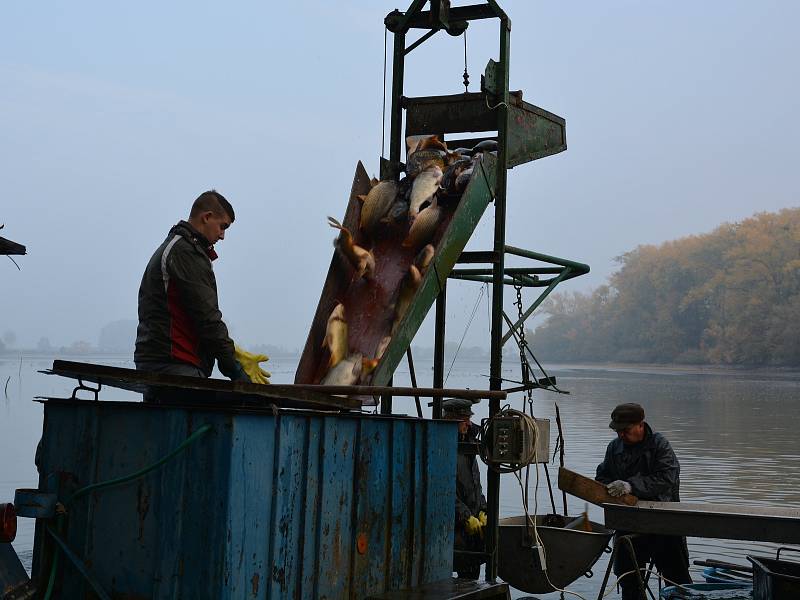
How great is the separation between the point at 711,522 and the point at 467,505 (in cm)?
234

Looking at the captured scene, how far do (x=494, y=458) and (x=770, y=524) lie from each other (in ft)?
6.96

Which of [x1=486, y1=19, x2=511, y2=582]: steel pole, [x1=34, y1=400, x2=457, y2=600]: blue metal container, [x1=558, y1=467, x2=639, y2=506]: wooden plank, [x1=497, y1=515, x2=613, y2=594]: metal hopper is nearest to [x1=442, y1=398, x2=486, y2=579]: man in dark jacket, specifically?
[x1=497, y1=515, x2=613, y2=594]: metal hopper

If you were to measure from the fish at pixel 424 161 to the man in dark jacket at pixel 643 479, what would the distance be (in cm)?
269

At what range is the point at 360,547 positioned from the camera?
6.00m

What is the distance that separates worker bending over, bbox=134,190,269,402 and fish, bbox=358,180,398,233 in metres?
2.87

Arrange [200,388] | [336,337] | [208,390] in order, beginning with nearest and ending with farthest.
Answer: [200,388]
[208,390]
[336,337]

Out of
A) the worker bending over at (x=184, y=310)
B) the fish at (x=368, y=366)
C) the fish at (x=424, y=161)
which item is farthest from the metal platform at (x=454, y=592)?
the fish at (x=424, y=161)

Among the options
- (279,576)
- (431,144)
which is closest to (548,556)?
(431,144)

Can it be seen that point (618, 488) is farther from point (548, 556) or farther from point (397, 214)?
point (397, 214)

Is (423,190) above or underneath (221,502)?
above

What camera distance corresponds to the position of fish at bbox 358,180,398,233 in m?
9.08

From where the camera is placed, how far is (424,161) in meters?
9.33

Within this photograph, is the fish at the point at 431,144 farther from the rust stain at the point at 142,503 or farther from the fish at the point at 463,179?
the rust stain at the point at 142,503

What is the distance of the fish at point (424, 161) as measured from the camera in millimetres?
9266
